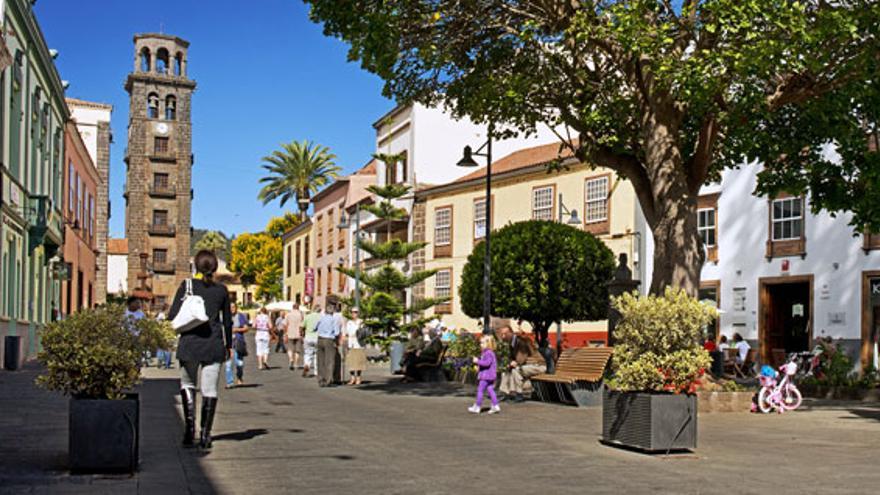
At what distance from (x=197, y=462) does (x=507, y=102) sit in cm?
890

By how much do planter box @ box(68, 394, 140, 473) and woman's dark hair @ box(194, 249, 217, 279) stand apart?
2.34m

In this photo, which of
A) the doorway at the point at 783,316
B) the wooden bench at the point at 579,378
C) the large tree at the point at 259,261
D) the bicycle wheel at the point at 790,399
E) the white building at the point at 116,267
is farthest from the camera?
the white building at the point at 116,267

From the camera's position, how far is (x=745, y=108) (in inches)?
592

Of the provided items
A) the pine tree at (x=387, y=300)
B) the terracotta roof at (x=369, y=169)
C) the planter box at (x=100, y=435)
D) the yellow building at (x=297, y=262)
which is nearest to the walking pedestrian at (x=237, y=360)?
the pine tree at (x=387, y=300)

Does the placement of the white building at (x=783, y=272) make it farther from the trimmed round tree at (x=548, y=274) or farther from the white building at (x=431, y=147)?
the white building at (x=431, y=147)

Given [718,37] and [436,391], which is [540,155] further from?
[718,37]

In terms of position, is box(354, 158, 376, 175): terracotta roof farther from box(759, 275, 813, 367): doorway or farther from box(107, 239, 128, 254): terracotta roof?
box(107, 239, 128, 254): terracotta roof

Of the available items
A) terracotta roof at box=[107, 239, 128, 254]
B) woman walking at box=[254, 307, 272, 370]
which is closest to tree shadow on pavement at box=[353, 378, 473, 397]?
woman walking at box=[254, 307, 272, 370]

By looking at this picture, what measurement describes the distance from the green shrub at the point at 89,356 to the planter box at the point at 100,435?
0.68 ft

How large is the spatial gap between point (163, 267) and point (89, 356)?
81.7 m

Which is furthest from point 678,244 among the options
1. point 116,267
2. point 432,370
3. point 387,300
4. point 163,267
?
point 116,267

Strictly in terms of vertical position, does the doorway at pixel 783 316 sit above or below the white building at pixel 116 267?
below

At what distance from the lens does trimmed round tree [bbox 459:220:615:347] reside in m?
28.6

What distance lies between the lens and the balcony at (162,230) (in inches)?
3406
